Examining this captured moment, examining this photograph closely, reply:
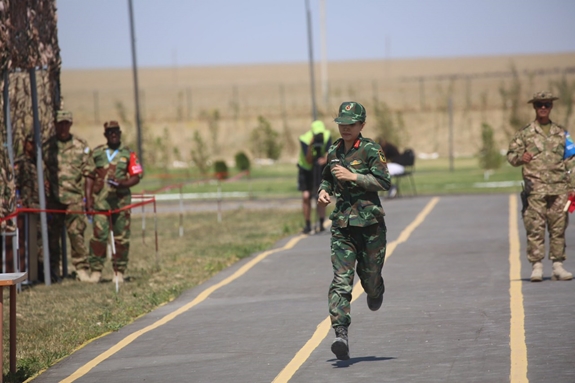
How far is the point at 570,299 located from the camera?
11539 mm

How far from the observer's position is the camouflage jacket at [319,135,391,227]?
29.7ft

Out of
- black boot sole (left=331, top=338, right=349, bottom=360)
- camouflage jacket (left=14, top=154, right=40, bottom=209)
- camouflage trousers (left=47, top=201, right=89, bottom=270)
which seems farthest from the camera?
camouflage jacket (left=14, top=154, right=40, bottom=209)

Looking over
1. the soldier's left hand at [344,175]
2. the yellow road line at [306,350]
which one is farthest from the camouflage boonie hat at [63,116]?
the soldier's left hand at [344,175]

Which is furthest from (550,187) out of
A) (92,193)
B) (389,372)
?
(92,193)

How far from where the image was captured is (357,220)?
9.07 m

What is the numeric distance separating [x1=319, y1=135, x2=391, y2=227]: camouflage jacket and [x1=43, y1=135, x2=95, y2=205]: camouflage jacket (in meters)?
6.67

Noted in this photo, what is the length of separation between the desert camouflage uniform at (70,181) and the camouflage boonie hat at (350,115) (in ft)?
22.1

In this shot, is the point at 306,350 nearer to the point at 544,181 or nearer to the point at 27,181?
the point at 544,181

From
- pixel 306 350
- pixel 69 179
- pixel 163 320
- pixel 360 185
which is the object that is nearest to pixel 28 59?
pixel 69 179

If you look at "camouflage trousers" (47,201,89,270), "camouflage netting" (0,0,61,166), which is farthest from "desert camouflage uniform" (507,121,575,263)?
"camouflage netting" (0,0,61,166)

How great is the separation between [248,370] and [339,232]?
1.31 m

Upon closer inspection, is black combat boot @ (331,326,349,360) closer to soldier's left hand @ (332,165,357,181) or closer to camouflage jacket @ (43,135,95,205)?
soldier's left hand @ (332,165,357,181)

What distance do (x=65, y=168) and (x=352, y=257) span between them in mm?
7054

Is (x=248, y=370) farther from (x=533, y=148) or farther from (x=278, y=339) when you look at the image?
(x=533, y=148)
